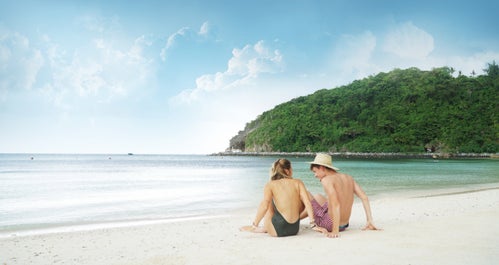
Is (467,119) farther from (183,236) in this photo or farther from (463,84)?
(183,236)

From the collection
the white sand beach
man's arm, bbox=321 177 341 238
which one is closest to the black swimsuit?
the white sand beach

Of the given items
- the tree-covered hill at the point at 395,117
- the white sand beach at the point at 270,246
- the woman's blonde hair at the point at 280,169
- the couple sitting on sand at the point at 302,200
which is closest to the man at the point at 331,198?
the couple sitting on sand at the point at 302,200

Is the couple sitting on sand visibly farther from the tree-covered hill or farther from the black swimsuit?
the tree-covered hill

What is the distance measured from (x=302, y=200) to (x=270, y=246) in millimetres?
1104

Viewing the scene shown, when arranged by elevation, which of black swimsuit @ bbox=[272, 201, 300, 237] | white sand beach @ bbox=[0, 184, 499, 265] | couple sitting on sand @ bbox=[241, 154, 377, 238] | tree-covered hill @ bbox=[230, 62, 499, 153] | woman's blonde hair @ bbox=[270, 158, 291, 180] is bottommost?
white sand beach @ bbox=[0, 184, 499, 265]

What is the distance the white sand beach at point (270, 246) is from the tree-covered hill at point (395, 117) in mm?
116273

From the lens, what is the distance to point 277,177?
7422 mm

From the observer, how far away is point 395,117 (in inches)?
5281

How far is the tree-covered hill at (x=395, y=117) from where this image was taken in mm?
116938

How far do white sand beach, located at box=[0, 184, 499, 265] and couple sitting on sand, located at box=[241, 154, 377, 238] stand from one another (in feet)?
0.82

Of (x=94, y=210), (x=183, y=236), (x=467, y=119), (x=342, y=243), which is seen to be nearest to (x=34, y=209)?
(x=94, y=210)

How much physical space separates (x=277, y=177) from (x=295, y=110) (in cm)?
17086

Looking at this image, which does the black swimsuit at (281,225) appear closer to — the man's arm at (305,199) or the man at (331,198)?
the man's arm at (305,199)

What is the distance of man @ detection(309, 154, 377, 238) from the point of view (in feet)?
23.7
